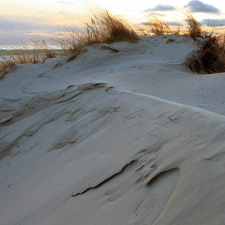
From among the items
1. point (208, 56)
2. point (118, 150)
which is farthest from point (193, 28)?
point (118, 150)

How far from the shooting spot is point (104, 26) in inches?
321

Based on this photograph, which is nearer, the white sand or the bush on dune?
the white sand

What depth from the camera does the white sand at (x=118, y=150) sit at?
1.90 meters

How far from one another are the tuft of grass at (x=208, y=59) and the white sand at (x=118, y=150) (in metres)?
0.36

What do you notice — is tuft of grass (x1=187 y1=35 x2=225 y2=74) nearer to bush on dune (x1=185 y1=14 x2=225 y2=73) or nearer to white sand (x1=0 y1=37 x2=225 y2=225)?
bush on dune (x1=185 y1=14 x2=225 y2=73)

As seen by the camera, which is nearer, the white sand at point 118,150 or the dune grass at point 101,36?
the white sand at point 118,150

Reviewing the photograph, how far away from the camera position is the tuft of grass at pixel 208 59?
22.4ft

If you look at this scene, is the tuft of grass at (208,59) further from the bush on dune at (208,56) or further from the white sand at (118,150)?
the white sand at (118,150)

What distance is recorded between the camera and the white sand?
190 cm

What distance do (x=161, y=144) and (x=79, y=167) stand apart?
85 cm

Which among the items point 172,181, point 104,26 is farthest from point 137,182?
point 104,26

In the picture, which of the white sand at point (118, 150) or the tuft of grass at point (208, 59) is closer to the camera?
the white sand at point (118, 150)

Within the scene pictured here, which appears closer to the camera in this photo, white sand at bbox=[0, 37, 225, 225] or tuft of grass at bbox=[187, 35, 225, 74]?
white sand at bbox=[0, 37, 225, 225]

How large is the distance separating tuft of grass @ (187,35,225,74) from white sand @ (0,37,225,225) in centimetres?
36
